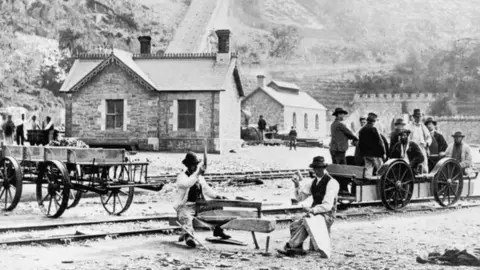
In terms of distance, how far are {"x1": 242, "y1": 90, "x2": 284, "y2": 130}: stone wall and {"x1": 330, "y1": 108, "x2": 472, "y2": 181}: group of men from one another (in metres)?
35.3

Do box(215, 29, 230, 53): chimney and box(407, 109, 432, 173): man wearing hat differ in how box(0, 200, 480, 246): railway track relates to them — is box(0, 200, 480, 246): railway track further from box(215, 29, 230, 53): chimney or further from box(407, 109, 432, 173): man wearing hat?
box(215, 29, 230, 53): chimney

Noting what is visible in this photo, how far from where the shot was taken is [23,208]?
42.5ft

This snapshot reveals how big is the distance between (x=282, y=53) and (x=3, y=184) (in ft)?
300

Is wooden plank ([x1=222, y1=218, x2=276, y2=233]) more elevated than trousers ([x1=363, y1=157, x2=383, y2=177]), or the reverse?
trousers ([x1=363, y1=157, x2=383, y2=177])

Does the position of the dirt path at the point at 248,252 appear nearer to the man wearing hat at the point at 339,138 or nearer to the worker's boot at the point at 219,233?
the worker's boot at the point at 219,233

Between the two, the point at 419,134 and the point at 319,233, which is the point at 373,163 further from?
the point at 319,233

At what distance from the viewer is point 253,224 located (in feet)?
28.6

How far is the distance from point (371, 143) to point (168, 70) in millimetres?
19358

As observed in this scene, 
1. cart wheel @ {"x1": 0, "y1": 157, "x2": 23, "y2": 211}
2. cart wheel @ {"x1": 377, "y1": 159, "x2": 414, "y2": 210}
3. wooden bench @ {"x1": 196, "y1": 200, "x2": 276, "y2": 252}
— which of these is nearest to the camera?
wooden bench @ {"x1": 196, "y1": 200, "x2": 276, "y2": 252}

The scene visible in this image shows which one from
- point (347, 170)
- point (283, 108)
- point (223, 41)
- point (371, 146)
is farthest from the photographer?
point (283, 108)

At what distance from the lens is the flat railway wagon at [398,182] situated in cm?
1223

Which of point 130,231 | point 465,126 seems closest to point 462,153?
point 130,231

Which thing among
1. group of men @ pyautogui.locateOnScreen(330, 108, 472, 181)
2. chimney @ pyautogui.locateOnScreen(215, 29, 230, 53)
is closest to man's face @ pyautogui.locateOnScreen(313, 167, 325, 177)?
group of men @ pyautogui.locateOnScreen(330, 108, 472, 181)

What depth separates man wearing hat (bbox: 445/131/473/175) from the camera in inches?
556
